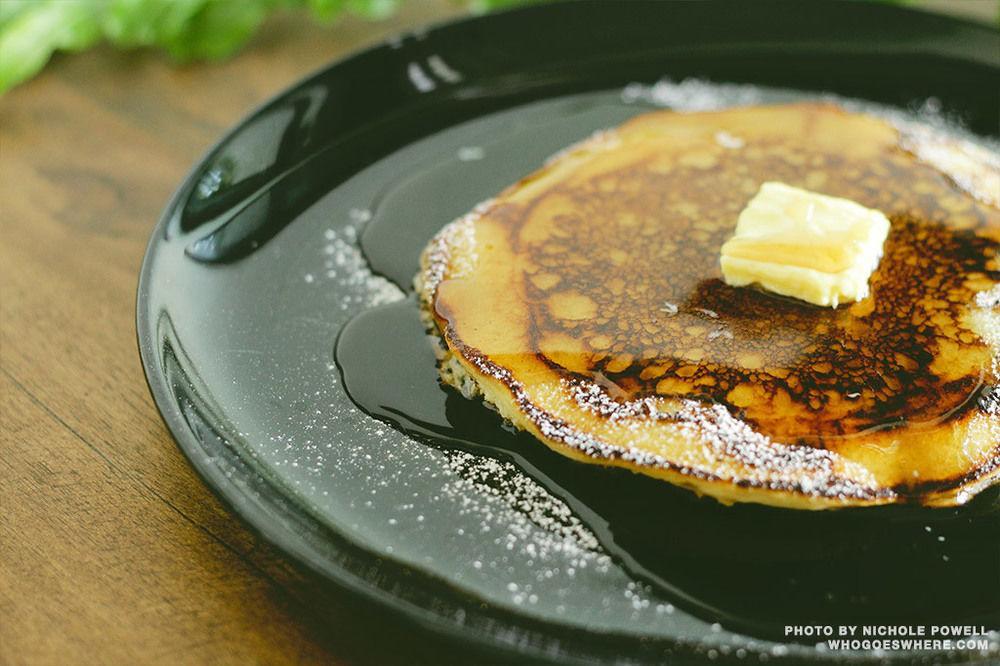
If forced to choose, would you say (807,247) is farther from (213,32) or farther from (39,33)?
(39,33)

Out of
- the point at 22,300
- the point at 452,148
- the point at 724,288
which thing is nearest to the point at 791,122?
the point at 724,288

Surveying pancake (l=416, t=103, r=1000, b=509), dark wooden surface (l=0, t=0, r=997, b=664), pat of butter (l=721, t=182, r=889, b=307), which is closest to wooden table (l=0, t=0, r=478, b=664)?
dark wooden surface (l=0, t=0, r=997, b=664)

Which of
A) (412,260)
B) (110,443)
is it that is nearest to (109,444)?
(110,443)

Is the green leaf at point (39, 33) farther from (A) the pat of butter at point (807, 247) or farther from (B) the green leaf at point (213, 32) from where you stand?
(A) the pat of butter at point (807, 247)

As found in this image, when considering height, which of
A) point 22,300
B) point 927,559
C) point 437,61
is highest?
point 437,61

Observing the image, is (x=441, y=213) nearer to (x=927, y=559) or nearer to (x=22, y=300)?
(x=22, y=300)

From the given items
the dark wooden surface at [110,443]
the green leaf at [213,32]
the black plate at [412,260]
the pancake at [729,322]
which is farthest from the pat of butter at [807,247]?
the green leaf at [213,32]
